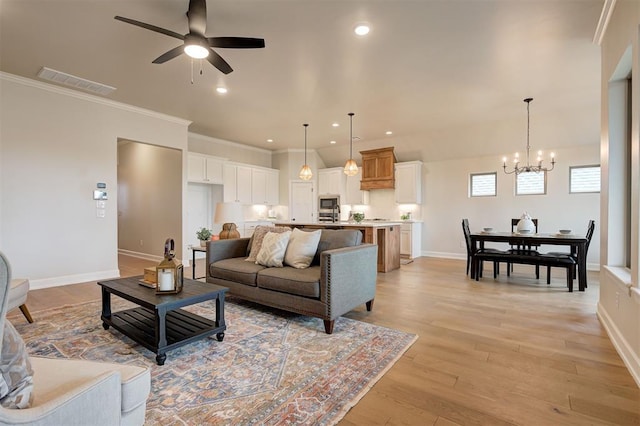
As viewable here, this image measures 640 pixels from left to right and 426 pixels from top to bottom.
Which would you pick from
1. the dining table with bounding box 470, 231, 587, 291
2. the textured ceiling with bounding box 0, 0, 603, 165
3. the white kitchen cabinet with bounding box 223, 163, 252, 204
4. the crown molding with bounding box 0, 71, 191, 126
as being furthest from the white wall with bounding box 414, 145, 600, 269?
the crown molding with bounding box 0, 71, 191, 126

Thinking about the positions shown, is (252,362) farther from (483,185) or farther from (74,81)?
(483,185)

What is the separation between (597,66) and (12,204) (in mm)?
7681

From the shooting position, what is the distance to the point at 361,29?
2992mm

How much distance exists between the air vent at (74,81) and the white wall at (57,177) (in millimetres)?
298

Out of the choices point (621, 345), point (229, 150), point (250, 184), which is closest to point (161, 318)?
point (621, 345)

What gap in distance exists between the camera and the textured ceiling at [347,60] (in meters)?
2.77

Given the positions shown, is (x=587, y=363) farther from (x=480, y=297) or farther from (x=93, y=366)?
(x=93, y=366)

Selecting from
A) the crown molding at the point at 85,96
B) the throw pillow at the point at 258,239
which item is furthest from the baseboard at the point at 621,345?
the crown molding at the point at 85,96

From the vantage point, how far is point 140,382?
123 centimetres

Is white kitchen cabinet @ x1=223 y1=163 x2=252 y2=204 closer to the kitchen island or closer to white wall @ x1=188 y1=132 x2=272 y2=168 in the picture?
white wall @ x1=188 y1=132 x2=272 y2=168

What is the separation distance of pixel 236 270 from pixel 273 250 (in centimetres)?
48

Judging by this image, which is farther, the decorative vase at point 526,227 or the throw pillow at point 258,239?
the decorative vase at point 526,227

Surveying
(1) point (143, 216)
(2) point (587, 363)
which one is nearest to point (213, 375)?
(2) point (587, 363)

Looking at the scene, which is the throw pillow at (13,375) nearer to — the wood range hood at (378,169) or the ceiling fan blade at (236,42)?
the ceiling fan blade at (236,42)
